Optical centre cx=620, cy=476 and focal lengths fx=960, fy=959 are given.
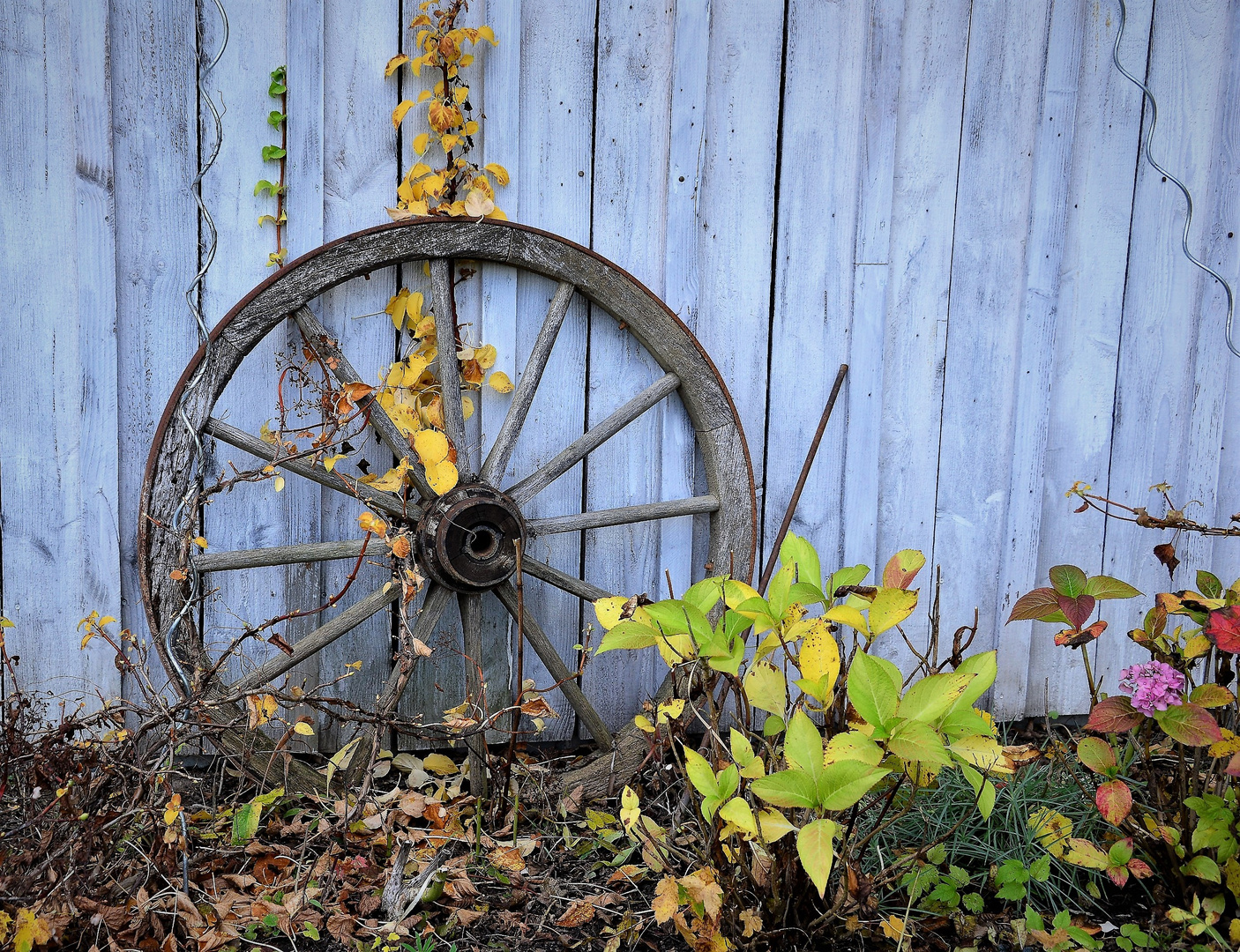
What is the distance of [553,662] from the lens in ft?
6.87

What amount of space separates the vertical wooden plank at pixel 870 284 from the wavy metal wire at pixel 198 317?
1386 millimetres

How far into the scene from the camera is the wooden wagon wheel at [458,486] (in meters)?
1.85

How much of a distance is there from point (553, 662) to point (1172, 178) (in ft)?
6.23

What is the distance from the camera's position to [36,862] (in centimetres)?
154

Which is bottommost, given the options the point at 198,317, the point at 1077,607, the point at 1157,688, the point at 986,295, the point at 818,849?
the point at 818,849

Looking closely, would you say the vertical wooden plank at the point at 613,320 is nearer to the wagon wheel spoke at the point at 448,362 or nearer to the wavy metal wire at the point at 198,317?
the wagon wheel spoke at the point at 448,362

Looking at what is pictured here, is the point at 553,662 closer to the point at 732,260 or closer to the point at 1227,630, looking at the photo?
the point at 732,260

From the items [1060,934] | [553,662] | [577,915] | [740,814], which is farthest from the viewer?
[553,662]

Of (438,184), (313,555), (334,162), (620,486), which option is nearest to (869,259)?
(620,486)

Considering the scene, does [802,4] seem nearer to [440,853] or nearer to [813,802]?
[813,802]

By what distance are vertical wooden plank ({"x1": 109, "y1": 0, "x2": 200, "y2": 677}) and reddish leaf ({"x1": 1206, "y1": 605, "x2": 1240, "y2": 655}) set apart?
192cm

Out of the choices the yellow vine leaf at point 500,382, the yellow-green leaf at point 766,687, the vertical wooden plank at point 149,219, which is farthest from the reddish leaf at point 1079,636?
the vertical wooden plank at point 149,219

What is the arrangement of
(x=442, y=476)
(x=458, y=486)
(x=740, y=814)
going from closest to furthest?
(x=740, y=814) < (x=442, y=476) < (x=458, y=486)

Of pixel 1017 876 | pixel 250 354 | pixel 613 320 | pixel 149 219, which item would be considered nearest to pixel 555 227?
pixel 613 320
